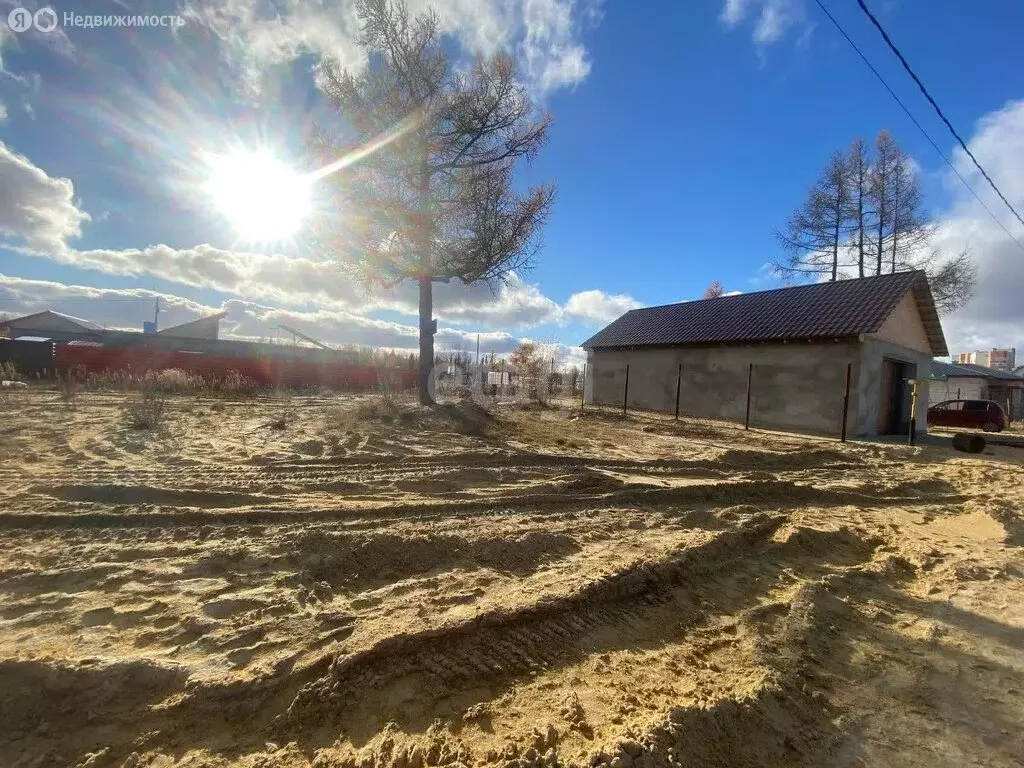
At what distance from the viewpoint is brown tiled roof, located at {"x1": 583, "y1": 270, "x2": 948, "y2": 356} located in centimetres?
1377

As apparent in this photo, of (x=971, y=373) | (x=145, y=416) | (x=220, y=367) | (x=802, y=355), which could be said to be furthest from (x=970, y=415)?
(x=220, y=367)

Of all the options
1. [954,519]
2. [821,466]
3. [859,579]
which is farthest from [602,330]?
[859,579]

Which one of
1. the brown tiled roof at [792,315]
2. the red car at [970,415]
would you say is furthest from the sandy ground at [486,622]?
the red car at [970,415]

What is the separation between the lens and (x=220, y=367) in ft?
70.2

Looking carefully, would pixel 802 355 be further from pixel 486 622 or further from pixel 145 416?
pixel 145 416

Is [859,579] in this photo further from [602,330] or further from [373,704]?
[602,330]

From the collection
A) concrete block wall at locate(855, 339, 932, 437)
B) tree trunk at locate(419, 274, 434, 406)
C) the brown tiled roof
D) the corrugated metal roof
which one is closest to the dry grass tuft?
tree trunk at locate(419, 274, 434, 406)

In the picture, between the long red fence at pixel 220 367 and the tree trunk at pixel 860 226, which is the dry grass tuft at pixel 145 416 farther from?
the tree trunk at pixel 860 226

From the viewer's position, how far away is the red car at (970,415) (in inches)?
702

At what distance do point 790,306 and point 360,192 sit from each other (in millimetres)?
14593

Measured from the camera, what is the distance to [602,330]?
2319 cm

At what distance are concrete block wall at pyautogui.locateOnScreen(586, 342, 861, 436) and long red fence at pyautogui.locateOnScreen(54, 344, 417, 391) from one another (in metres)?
10.7

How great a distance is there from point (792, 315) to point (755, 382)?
2.61 metres

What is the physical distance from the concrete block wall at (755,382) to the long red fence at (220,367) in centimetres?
1074
